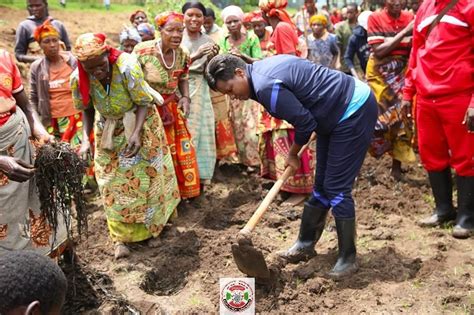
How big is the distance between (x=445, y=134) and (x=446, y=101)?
1.05ft

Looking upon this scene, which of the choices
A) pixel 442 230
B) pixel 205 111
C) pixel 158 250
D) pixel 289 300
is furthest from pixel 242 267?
pixel 205 111

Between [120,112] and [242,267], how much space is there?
1.56 metres

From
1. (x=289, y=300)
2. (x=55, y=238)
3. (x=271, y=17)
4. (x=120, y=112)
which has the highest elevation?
(x=271, y=17)

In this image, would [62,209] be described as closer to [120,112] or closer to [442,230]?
[120,112]

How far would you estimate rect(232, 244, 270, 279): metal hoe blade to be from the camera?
12.7 feet

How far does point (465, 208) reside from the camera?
4.92m

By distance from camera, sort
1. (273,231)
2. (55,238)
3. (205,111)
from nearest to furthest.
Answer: (55,238) < (273,231) < (205,111)

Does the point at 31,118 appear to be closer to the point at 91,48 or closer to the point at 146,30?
the point at 91,48

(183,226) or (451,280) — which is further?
→ (183,226)

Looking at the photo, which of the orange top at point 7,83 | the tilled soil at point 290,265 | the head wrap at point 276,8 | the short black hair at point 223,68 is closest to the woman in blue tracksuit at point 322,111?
the short black hair at point 223,68

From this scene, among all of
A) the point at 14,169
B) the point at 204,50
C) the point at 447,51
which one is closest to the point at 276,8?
the point at 204,50

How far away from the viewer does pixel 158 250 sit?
498 cm

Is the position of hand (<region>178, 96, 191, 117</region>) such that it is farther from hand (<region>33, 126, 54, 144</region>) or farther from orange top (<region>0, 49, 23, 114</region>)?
orange top (<region>0, 49, 23, 114</region>)

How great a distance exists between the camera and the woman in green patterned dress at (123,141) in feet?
14.4
